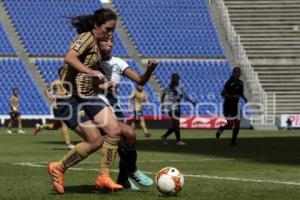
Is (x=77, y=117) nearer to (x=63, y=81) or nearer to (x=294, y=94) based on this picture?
(x=63, y=81)

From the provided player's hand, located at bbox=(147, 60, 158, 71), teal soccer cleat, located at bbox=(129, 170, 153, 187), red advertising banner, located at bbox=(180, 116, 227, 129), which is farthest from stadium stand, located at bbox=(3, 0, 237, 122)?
player's hand, located at bbox=(147, 60, 158, 71)

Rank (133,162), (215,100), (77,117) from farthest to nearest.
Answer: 1. (215,100)
2. (133,162)
3. (77,117)

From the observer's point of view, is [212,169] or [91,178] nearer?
[91,178]

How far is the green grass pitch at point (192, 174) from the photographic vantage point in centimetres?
999

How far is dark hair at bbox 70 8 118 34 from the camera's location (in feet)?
33.5

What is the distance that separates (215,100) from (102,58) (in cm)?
3449

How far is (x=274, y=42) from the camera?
48938 millimetres

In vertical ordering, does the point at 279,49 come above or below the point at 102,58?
below

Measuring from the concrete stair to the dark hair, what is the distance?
35329 millimetres

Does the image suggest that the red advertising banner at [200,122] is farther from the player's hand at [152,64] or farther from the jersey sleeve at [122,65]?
the player's hand at [152,64]

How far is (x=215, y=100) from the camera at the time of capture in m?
45.2

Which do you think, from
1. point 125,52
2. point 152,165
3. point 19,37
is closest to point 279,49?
point 125,52

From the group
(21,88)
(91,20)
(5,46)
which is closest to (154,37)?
(5,46)

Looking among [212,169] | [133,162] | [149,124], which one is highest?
[133,162]
